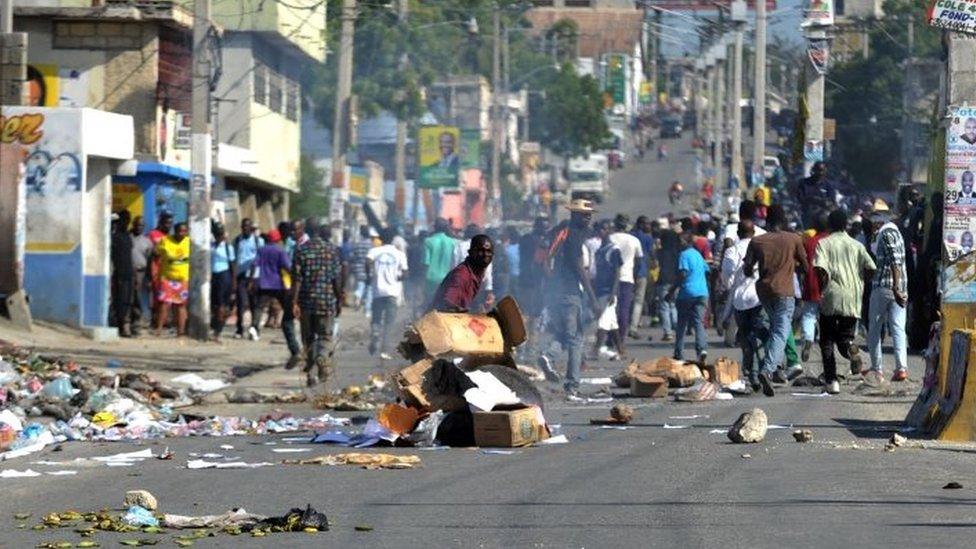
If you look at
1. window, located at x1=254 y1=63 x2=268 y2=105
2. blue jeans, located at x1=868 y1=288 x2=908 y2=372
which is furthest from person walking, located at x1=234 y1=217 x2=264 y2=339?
window, located at x1=254 y1=63 x2=268 y2=105

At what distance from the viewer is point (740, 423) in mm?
14742

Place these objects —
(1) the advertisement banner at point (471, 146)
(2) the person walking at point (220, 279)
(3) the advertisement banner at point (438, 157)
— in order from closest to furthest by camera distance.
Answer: (2) the person walking at point (220, 279)
(3) the advertisement banner at point (438, 157)
(1) the advertisement banner at point (471, 146)

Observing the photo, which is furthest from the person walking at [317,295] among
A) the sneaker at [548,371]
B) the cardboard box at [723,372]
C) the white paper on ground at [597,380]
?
the cardboard box at [723,372]

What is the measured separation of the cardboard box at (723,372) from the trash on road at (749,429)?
16.8 feet

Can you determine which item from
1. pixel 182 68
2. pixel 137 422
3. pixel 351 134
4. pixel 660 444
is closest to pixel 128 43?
pixel 182 68

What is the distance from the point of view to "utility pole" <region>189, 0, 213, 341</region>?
27.9 m

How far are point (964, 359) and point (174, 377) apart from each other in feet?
34.3

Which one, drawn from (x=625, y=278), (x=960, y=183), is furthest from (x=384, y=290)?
(x=960, y=183)

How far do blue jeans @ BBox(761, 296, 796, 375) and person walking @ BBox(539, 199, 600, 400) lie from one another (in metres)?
1.94

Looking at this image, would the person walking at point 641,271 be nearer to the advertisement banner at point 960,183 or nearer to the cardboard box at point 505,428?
the advertisement banner at point 960,183

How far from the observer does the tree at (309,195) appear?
61.7 meters

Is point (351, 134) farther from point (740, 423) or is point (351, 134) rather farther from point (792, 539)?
point (792, 539)

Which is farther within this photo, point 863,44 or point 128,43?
point 863,44

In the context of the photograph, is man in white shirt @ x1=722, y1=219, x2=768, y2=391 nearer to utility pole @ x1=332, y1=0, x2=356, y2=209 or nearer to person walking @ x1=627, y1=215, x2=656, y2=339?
person walking @ x1=627, y1=215, x2=656, y2=339
